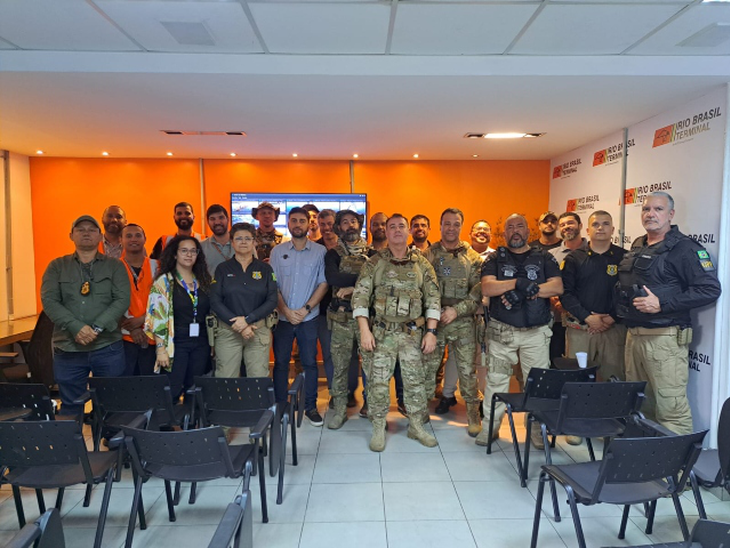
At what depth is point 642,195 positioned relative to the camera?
14.6 feet

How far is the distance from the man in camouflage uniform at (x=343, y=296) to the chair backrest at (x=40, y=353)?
9.84 ft

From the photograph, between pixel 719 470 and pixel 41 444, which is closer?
pixel 41 444

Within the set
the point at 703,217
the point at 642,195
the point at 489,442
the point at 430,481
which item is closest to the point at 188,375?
the point at 430,481

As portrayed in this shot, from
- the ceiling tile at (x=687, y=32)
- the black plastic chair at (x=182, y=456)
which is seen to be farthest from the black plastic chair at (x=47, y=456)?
the ceiling tile at (x=687, y=32)

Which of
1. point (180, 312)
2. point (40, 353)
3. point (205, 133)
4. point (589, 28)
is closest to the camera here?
point (589, 28)

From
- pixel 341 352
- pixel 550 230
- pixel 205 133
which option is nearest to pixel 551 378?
pixel 341 352

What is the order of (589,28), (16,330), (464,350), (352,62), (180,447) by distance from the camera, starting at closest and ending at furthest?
(180,447) < (589,28) < (352,62) < (464,350) < (16,330)

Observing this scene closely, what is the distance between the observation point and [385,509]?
2.80 metres

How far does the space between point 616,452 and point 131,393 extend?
2724 millimetres

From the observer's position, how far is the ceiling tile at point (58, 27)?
2580mm

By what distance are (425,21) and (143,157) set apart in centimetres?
529

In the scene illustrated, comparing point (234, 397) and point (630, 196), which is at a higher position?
point (630, 196)

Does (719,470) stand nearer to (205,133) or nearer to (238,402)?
(238,402)

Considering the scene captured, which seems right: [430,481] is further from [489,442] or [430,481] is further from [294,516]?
[294,516]
